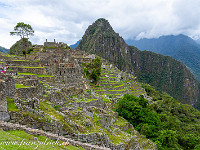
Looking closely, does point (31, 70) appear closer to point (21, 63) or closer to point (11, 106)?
point (21, 63)

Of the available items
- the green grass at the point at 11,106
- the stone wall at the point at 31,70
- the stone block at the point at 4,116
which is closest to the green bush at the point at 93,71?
the stone wall at the point at 31,70

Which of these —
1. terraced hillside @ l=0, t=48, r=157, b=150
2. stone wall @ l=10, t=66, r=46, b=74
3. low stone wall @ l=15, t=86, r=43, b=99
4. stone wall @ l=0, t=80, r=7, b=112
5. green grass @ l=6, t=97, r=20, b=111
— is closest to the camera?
stone wall @ l=0, t=80, r=7, b=112

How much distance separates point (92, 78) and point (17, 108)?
2988cm

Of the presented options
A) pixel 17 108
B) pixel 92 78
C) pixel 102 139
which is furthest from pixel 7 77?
pixel 92 78

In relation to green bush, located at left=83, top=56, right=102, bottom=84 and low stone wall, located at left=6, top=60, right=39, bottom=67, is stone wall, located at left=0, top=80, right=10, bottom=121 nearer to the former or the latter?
low stone wall, located at left=6, top=60, right=39, bottom=67

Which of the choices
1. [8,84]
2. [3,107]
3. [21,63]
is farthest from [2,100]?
[21,63]

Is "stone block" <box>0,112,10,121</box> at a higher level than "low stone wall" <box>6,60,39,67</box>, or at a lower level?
lower

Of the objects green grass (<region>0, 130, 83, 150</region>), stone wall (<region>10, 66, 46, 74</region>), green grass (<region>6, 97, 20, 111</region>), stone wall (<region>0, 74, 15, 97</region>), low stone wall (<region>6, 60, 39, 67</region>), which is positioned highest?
low stone wall (<region>6, 60, 39, 67</region>)

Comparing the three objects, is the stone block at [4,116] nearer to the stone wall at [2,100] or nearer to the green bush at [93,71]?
the stone wall at [2,100]

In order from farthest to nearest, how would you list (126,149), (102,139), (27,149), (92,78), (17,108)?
(92,78)
(126,149)
(102,139)
(17,108)
(27,149)

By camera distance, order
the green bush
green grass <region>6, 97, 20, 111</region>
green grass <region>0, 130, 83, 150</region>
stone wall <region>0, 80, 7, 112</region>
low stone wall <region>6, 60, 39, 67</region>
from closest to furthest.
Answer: green grass <region>0, 130, 83, 150</region> → stone wall <region>0, 80, 7, 112</region> → green grass <region>6, 97, 20, 111</region> → low stone wall <region>6, 60, 39, 67</region> → the green bush

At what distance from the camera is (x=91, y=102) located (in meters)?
22.1

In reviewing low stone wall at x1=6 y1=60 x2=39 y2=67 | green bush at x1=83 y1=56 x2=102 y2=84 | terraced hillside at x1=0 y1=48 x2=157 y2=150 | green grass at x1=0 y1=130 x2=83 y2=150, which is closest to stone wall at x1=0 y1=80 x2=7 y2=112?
terraced hillside at x1=0 y1=48 x2=157 y2=150

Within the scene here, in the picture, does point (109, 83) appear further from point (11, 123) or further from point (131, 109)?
point (11, 123)
